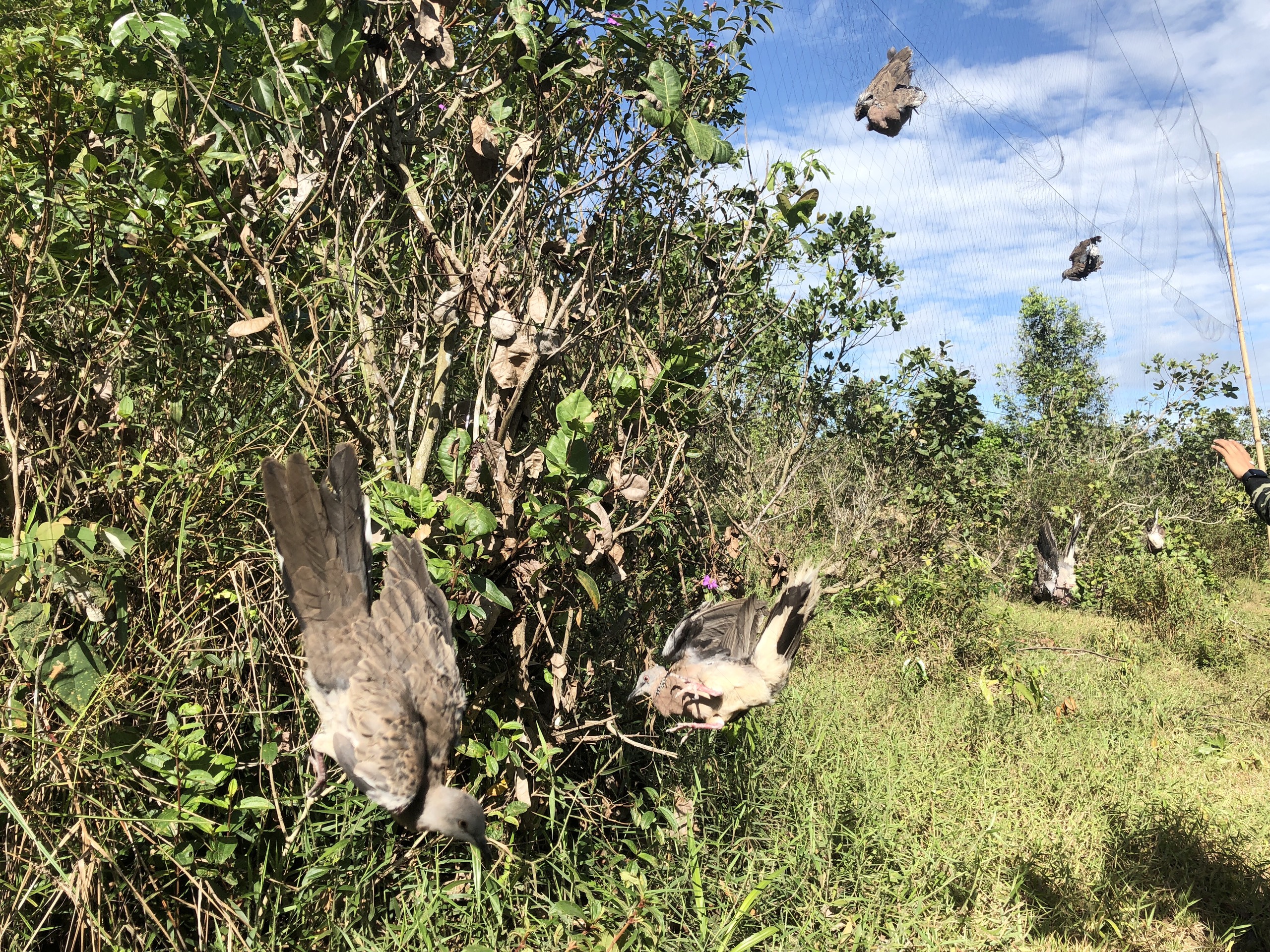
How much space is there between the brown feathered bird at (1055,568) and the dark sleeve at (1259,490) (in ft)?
21.6

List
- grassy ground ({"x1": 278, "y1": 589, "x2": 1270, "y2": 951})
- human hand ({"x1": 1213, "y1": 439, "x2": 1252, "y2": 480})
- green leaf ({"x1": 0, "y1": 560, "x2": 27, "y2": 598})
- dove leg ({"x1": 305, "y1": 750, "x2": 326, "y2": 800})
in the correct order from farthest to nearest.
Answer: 1. human hand ({"x1": 1213, "y1": 439, "x2": 1252, "y2": 480})
2. grassy ground ({"x1": 278, "y1": 589, "x2": 1270, "y2": 951})
3. dove leg ({"x1": 305, "y1": 750, "x2": 326, "y2": 800})
4. green leaf ({"x1": 0, "y1": 560, "x2": 27, "y2": 598})

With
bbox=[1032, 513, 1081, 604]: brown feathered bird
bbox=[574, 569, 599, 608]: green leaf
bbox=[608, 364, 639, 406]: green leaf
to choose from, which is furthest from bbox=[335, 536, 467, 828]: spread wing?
bbox=[1032, 513, 1081, 604]: brown feathered bird

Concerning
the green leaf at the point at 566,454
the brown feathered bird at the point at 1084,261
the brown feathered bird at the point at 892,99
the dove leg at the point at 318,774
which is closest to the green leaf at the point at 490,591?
the green leaf at the point at 566,454

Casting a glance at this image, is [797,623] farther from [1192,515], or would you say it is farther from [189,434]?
[1192,515]

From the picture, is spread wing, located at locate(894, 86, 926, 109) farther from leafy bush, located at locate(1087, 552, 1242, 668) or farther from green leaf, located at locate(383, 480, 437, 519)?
leafy bush, located at locate(1087, 552, 1242, 668)

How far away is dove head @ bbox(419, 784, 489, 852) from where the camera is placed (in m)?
2.10

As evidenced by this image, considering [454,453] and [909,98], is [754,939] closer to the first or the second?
[454,453]

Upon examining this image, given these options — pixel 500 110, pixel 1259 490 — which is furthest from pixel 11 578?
pixel 1259 490

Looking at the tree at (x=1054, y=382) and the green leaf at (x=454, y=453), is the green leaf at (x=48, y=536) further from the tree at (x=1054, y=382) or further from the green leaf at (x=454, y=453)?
the tree at (x=1054, y=382)

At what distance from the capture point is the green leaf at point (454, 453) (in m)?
2.23

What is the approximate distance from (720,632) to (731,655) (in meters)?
0.09

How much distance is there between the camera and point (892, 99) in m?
3.78

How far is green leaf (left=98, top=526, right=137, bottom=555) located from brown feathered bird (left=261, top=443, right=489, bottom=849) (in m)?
0.49

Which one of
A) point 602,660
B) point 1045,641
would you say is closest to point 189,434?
point 602,660
